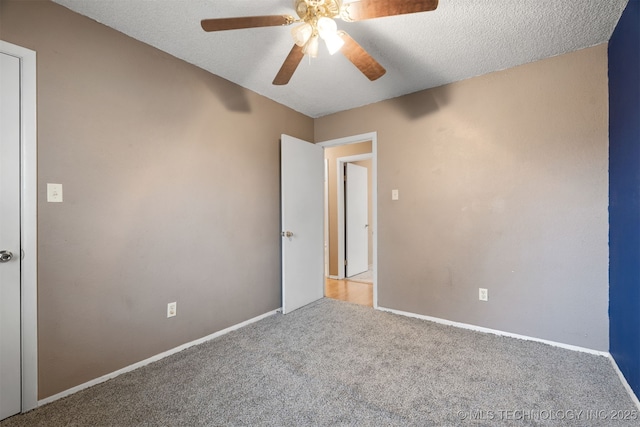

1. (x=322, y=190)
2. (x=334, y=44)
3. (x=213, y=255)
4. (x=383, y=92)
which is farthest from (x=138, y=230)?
(x=383, y=92)

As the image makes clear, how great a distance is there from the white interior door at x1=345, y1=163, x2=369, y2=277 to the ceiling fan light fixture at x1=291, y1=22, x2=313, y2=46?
11.1ft

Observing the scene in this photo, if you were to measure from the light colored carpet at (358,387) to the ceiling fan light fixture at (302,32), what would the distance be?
205cm

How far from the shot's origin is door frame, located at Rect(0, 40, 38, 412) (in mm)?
1560

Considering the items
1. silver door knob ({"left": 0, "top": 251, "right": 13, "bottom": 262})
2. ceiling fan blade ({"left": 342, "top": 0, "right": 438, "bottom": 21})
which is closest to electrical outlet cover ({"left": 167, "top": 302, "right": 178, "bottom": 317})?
silver door knob ({"left": 0, "top": 251, "right": 13, "bottom": 262})

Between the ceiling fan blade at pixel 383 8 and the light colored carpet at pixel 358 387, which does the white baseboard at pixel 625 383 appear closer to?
the light colored carpet at pixel 358 387

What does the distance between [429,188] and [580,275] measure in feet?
4.48

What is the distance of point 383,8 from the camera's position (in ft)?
4.36

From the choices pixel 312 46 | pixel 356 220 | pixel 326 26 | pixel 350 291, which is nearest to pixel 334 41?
pixel 326 26

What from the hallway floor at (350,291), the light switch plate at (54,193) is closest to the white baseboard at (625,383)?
the hallway floor at (350,291)

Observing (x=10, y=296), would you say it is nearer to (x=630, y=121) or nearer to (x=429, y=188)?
(x=429, y=188)

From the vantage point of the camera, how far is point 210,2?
1.67m

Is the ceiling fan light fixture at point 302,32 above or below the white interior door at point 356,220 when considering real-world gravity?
above

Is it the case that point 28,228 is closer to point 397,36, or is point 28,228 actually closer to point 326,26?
point 326,26

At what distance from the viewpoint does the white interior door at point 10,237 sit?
1.50 meters
